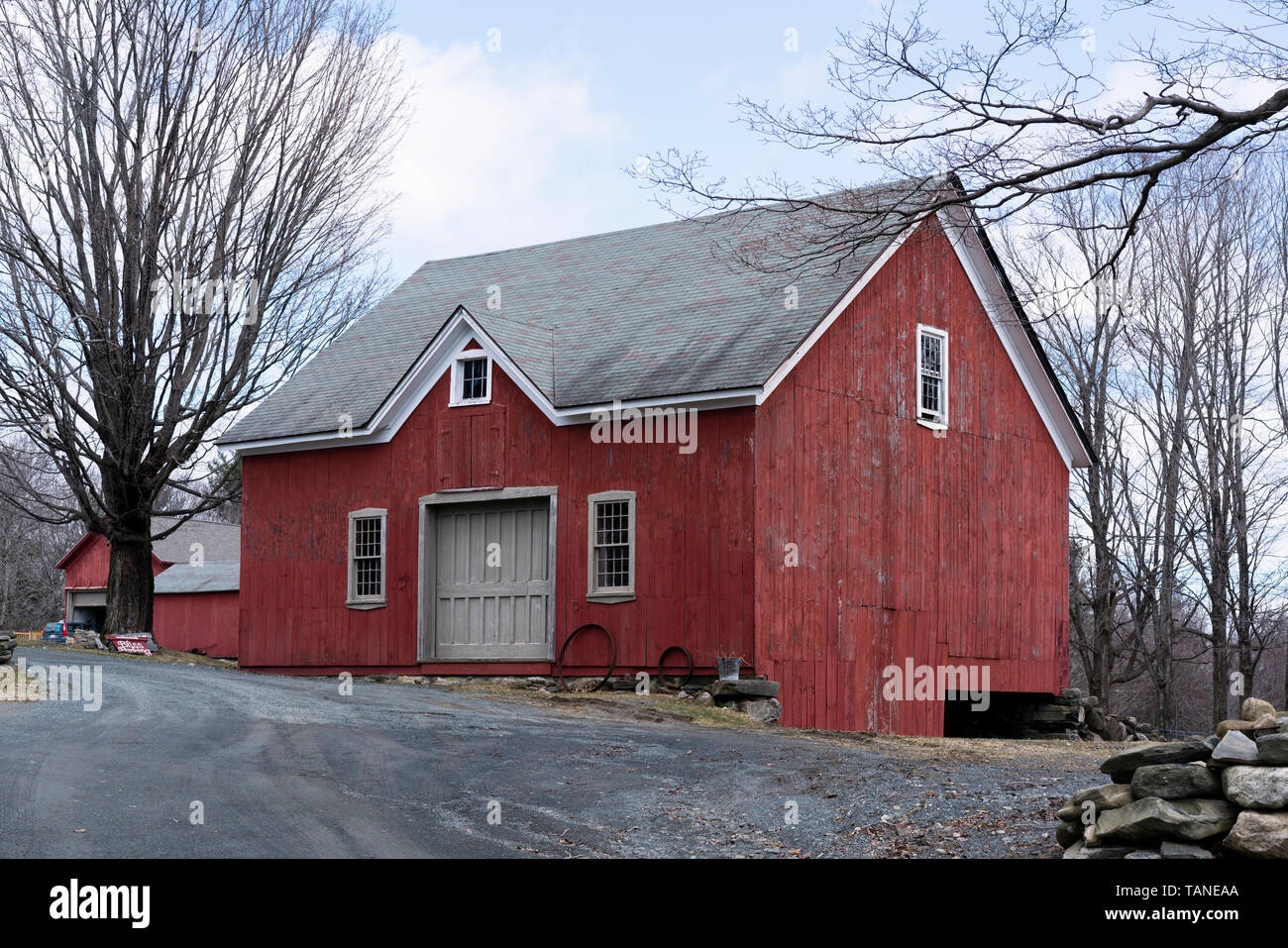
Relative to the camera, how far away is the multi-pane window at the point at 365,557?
21.5 metres

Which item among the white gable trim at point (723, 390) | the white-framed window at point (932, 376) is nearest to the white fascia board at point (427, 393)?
the white gable trim at point (723, 390)

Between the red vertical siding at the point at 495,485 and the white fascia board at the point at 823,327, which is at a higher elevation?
the white fascia board at the point at 823,327

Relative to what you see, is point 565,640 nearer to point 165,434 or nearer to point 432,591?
point 432,591

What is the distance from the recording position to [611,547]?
19.0 metres

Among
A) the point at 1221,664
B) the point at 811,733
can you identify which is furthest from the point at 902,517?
the point at 1221,664

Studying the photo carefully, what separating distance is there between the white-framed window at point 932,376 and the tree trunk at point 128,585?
15.7 metres

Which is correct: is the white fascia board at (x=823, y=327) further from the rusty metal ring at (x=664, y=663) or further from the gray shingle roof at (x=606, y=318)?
the rusty metal ring at (x=664, y=663)

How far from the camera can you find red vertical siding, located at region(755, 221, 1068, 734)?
18297mm

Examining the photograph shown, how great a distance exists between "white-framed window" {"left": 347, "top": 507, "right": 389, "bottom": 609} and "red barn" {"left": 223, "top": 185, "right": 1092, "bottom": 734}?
0.04 meters

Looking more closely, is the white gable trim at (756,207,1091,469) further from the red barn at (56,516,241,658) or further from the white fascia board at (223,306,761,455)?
the red barn at (56,516,241,658)

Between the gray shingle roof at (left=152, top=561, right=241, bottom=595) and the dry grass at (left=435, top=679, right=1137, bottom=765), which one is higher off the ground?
the gray shingle roof at (left=152, top=561, right=241, bottom=595)

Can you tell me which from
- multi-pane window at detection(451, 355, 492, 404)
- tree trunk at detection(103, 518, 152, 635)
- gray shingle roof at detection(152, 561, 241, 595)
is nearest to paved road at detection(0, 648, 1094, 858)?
multi-pane window at detection(451, 355, 492, 404)

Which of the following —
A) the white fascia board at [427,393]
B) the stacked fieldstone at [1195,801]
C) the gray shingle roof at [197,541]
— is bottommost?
the stacked fieldstone at [1195,801]
